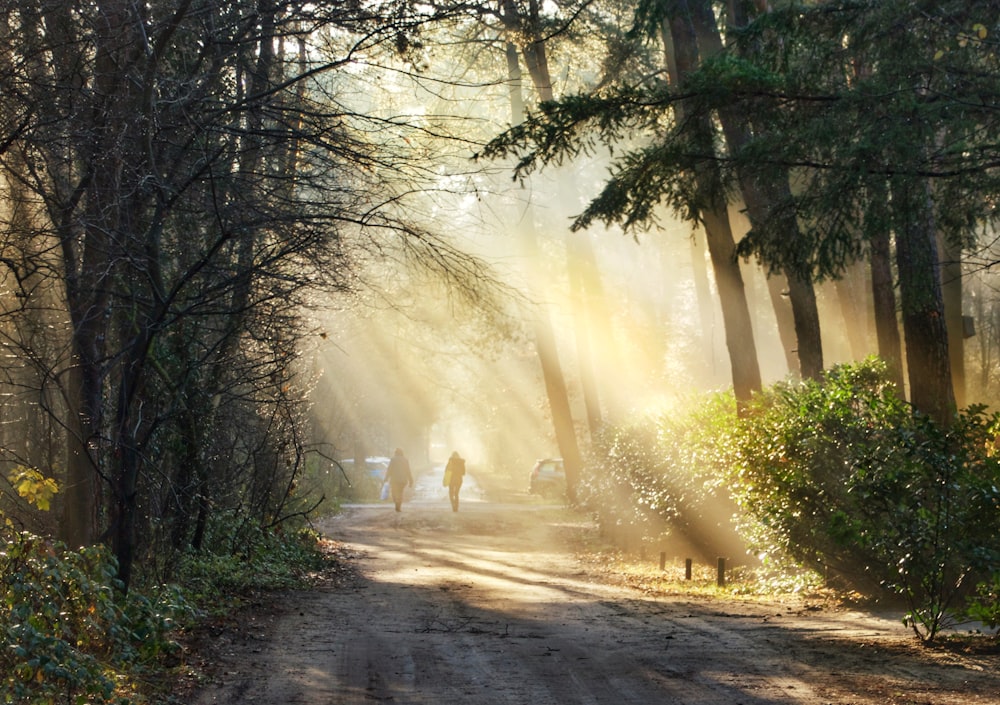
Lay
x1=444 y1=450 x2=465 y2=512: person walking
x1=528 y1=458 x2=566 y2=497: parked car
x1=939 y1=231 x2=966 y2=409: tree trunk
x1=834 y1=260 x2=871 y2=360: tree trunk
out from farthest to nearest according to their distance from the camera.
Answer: x1=528 y1=458 x2=566 y2=497: parked car
x1=444 y1=450 x2=465 y2=512: person walking
x1=834 y1=260 x2=871 y2=360: tree trunk
x1=939 y1=231 x2=966 y2=409: tree trunk

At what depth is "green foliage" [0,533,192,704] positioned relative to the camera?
5766mm

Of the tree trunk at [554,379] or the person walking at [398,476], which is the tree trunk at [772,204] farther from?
the person walking at [398,476]

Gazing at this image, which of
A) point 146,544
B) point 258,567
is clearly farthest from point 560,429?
point 146,544

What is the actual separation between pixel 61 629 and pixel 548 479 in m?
37.9

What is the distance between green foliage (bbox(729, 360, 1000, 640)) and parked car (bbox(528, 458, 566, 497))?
93.1ft

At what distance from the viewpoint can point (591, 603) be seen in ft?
42.9

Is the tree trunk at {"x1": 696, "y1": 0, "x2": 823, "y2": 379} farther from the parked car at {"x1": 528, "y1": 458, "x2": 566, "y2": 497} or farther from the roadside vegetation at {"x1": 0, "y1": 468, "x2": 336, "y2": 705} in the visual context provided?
the parked car at {"x1": 528, "y1": 458, "x2": 566, "y2": 497}

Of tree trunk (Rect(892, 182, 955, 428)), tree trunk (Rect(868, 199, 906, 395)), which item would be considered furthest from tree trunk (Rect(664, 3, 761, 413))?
tree trunk (Rect(892, 182, 955, 428))

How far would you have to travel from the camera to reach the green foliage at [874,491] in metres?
9.31

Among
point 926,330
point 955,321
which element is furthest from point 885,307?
point 926,330

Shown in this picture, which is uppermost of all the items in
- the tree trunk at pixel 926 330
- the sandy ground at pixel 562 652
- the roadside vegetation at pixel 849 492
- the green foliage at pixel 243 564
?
the tree trunk at pixel 926 330

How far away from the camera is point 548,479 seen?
143 feet

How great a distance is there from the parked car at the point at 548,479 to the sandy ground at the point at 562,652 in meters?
27.7

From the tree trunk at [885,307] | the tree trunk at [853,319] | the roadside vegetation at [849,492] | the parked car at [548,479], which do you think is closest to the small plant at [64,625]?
the roadside vegetation at [849,492]
